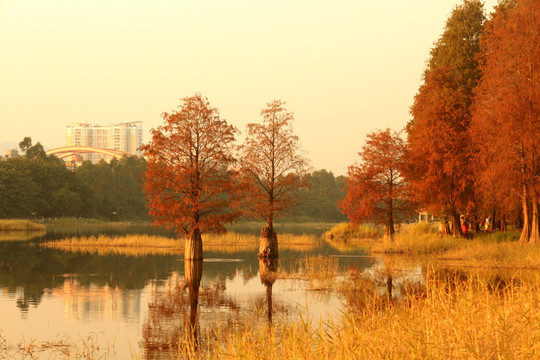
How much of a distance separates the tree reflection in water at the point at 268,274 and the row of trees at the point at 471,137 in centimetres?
1135

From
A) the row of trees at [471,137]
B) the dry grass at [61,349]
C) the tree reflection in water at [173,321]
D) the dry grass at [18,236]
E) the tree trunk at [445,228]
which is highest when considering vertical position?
the row of trees at [471,137]

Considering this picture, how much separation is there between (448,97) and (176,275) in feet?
77.7

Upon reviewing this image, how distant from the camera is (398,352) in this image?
33.1 feet

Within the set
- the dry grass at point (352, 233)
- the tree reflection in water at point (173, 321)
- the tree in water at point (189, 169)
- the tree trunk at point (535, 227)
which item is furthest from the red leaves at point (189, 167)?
the dry grass at point (352, 233)

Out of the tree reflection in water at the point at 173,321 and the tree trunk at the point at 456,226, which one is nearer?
the tree reflection in water at the point at 173,321

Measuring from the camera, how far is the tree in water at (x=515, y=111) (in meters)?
35.5

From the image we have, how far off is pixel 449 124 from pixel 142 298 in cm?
2684

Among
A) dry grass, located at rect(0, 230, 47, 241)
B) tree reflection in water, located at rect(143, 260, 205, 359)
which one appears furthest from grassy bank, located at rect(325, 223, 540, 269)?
dry grass, located at rect(0, 230, 47, 241)

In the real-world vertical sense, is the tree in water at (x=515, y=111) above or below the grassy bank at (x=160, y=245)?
above

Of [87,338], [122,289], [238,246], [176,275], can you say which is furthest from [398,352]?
[238,246]

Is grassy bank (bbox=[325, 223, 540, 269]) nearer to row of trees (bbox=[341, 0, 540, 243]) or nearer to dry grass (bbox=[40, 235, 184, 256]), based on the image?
row of trees (bbox=[341, 0, 540, 243])

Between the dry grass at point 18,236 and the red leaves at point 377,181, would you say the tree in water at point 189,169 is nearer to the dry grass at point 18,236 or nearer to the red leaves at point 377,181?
the red leaves at point 377,181

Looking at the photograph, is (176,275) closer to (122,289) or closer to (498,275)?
(122,289)

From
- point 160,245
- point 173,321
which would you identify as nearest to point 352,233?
point 160,245
